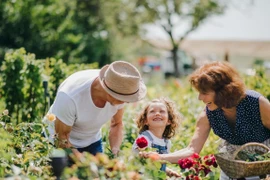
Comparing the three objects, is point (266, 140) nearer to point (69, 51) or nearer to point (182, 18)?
point (69, 51)

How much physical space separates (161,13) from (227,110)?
80.2 feet

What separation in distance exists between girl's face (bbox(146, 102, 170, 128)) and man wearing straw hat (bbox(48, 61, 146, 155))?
1.59ft

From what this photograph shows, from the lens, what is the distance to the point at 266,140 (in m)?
3.74

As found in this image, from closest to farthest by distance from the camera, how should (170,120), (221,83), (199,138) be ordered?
1. (221,83)
2. (199,138)
3. (170,120)

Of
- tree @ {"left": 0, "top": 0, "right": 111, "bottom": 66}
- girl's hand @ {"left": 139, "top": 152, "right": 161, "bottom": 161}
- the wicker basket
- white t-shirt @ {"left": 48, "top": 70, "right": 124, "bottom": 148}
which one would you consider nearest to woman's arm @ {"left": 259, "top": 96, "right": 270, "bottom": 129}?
the wicker basket

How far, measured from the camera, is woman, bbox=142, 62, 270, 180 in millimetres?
3445

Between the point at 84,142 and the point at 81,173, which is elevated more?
the point at 81,173

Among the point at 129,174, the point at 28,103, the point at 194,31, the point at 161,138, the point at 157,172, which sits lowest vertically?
the point at 194,31

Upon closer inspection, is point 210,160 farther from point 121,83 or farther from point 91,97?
point 91,97

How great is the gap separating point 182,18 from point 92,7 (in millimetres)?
6769

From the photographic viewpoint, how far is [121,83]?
11.0 feet

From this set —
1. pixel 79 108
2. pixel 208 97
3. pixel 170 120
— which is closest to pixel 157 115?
pixel 170 120

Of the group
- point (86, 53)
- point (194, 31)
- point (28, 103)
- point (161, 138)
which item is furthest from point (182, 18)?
point (161, 138)

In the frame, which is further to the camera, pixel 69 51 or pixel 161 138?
pixel 69 51
